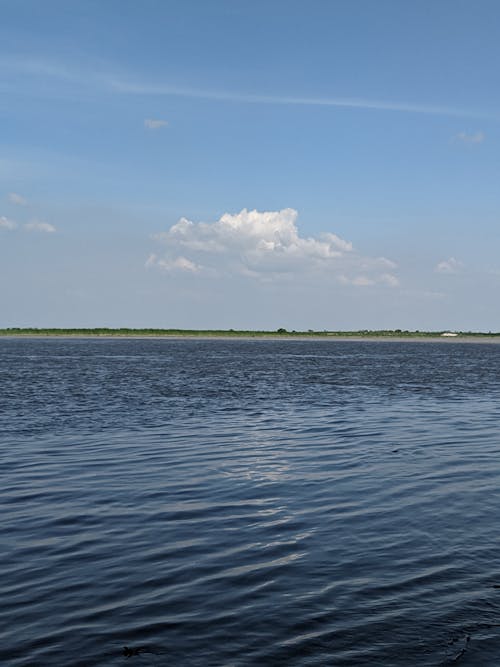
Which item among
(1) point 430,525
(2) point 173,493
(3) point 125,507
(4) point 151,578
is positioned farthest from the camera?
(2) point 173,493

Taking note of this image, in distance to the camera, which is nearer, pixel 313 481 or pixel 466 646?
pixel 466 646

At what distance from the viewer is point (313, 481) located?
19.2 meters

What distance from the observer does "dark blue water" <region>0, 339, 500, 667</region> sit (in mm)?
9125

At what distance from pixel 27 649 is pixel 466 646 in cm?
579

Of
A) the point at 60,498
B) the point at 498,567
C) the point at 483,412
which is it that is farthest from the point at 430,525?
the point at 483,412

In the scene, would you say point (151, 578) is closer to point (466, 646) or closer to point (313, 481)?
point (466, 646)

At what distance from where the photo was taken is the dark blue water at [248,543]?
29.9 ft

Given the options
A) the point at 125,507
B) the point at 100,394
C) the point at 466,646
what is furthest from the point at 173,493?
the point at 100,394

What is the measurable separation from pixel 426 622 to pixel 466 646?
821 mm

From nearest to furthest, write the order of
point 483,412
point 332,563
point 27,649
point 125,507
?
point 27,649
point 332,563
point 125,507
point 483,412

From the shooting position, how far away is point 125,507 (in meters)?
16.2

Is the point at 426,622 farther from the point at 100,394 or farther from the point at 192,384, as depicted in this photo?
the point at 192,384

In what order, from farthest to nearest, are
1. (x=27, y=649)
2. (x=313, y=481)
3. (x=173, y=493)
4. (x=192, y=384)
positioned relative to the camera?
(x=192, y=384) < (x=313, y=481) < (x=173, y=493) < (x=27, y=649)

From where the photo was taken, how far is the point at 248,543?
13445 mm
